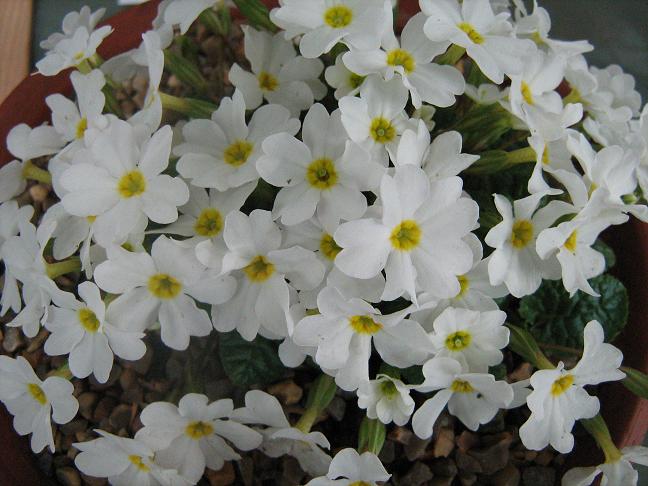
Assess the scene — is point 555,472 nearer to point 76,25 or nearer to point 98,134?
point 98,134

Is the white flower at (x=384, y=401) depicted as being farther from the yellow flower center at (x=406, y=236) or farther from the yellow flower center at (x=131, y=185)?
the yellow flower center at (x=131, y=185)

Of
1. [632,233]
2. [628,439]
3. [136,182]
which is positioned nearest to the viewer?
[136,182]

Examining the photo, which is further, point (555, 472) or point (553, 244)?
point (555, 472)

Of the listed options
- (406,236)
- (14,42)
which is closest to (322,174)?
(406,236)

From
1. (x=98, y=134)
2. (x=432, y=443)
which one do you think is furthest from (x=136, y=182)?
(x=432, y=443)

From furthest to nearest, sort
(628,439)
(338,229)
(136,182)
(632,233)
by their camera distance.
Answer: (632,233), (628,439), (136,182), (338,229)

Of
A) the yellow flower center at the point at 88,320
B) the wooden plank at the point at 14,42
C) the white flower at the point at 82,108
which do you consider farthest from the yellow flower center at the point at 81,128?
the wooden plank at the point at 14,42

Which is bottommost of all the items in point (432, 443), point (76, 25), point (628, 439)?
point (432, 443)
